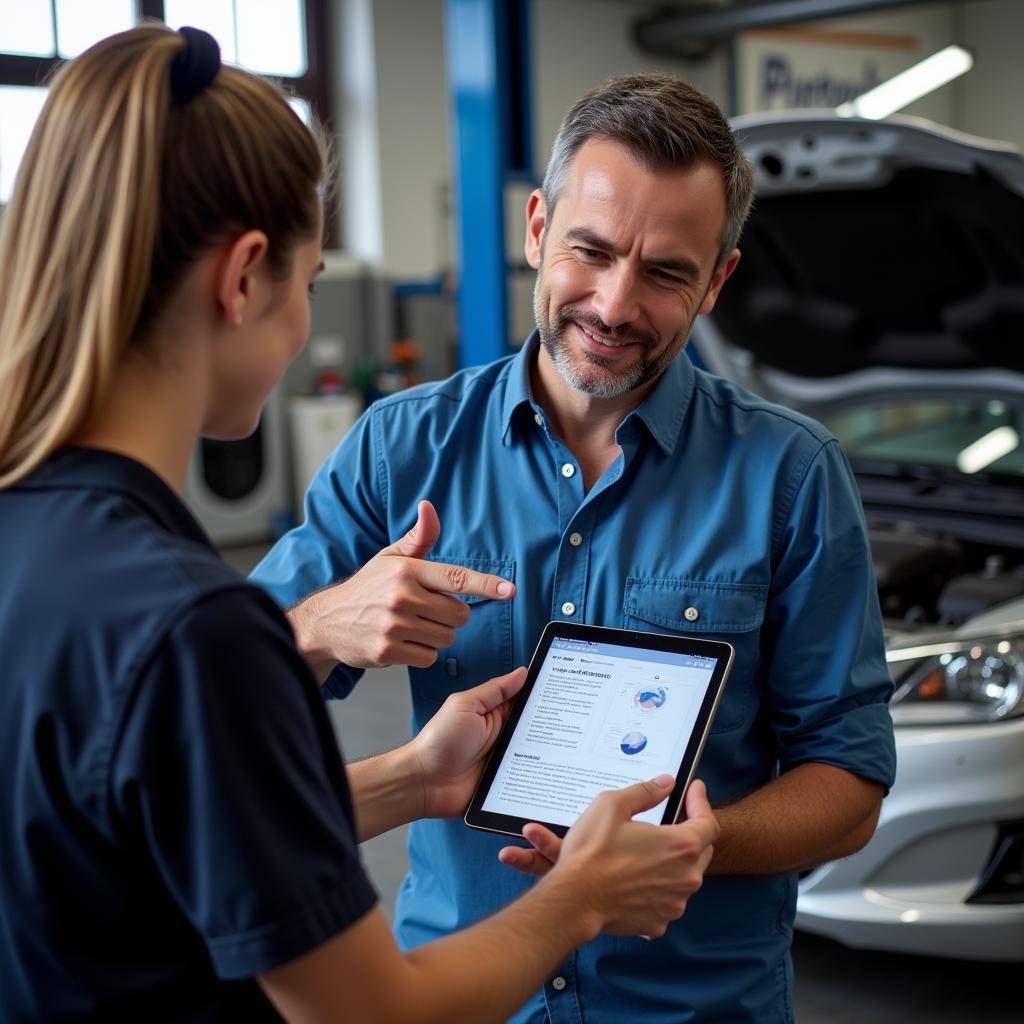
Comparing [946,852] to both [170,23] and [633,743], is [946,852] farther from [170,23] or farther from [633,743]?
[170,23]

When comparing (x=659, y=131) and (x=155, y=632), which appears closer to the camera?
(x=155, y=632)

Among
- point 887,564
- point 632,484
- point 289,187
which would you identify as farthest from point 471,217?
point 289,187

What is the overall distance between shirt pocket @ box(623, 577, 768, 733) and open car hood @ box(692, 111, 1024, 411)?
4.78 feet

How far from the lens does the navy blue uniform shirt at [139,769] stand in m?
0.80

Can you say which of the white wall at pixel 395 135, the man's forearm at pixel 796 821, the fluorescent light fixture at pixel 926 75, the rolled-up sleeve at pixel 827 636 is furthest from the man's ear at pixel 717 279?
the fluorescent light fixture at pixel 926 75

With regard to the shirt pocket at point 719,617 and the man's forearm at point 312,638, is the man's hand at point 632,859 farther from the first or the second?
the man's forearm at point 312,638

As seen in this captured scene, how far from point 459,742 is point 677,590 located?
1.04 ft

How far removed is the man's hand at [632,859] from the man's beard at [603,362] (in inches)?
20.4

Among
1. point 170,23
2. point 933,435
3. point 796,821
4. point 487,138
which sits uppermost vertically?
point 170,23

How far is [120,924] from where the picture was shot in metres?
0.84

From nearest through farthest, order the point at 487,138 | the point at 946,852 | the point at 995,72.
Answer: the point at 946,852 → the point at 487,138 → the point at 995,72

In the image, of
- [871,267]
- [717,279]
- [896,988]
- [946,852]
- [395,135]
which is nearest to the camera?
[717,279]

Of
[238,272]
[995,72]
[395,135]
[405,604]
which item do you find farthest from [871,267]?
[995,72]

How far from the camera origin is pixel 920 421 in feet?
13.8
